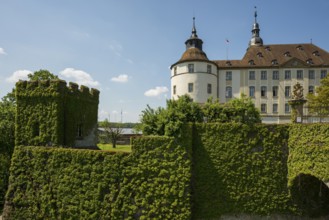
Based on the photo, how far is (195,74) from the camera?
1401 inches

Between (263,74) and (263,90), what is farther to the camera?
(263,90)

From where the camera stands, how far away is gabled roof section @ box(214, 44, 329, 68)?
38719 mm

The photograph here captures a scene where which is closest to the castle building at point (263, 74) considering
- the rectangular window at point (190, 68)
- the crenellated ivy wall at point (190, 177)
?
the rectangular window at point (190, 68)

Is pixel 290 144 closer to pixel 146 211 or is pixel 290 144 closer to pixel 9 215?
pixel 146 211

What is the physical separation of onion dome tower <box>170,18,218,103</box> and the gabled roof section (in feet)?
18.9

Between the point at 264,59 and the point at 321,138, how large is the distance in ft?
107

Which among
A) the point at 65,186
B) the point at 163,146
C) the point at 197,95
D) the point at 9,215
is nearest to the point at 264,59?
the point at 197,95

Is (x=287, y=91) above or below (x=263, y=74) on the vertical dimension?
below

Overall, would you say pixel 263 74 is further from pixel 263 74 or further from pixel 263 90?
pixel 263 90

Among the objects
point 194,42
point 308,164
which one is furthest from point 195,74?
point 308,164

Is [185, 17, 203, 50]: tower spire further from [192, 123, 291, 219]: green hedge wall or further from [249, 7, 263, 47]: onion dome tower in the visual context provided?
[192, 123, 291, 219]: green hedge wall

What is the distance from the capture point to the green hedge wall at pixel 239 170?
12562 millimetres

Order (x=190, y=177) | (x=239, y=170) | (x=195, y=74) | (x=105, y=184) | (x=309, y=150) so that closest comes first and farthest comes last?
(x=309, y=150) < (x=190, y=177) < (x=105, y=184) < (x=239, y=170) < (x=195, y=74)

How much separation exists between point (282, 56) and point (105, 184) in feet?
131
